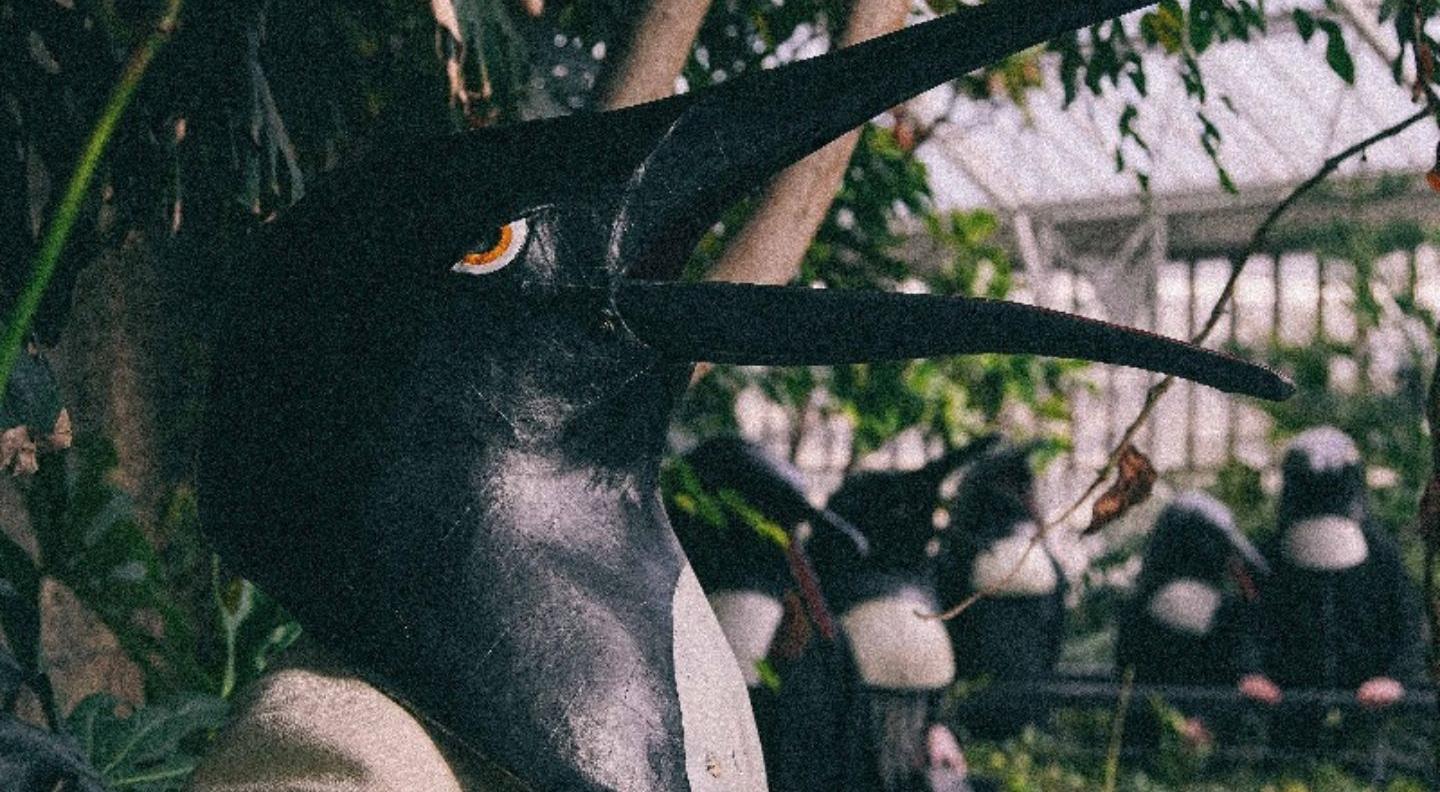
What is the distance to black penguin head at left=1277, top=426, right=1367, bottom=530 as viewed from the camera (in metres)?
4.26

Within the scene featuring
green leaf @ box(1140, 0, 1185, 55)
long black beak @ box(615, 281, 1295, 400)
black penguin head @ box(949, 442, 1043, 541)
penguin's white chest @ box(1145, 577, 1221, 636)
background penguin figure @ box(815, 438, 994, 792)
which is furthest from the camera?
penguin's white chest @ box(1145, 577, 1221, 636)

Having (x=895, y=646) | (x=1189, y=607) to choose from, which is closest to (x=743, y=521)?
(x=895, y=646)

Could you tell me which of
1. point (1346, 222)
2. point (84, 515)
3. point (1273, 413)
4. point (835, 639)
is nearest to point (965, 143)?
point (1346, 222)

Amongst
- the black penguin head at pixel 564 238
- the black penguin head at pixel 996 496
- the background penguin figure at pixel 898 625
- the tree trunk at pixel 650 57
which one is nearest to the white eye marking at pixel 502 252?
the black penguin head at pixel 564 238

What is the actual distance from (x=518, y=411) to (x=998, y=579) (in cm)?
299

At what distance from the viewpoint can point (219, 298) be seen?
1779 mm

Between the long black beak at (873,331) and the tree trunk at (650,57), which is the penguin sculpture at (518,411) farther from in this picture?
the tree trunk at (650,57)

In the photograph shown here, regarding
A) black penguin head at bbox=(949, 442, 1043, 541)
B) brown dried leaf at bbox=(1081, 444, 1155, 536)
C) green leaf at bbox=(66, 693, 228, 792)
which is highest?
brown dried leaf at bbox=(1081, 444, 1155, 536)

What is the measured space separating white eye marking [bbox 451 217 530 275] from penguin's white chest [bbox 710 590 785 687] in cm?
121

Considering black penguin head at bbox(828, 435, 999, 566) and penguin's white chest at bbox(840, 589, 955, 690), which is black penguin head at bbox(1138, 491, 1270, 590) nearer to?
black penguin head at bbox(828, 435, 999, 566)

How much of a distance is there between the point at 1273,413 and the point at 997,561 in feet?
9.55

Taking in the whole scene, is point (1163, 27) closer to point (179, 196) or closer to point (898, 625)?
point (179, 196)

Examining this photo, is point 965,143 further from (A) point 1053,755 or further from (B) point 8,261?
(B) point 8,261

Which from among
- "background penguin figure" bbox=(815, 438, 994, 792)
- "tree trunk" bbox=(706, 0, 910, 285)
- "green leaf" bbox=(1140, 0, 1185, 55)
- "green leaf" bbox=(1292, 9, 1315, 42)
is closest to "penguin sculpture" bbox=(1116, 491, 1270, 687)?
"background penguin figure" bbox=(815, 438, 994, 792)
